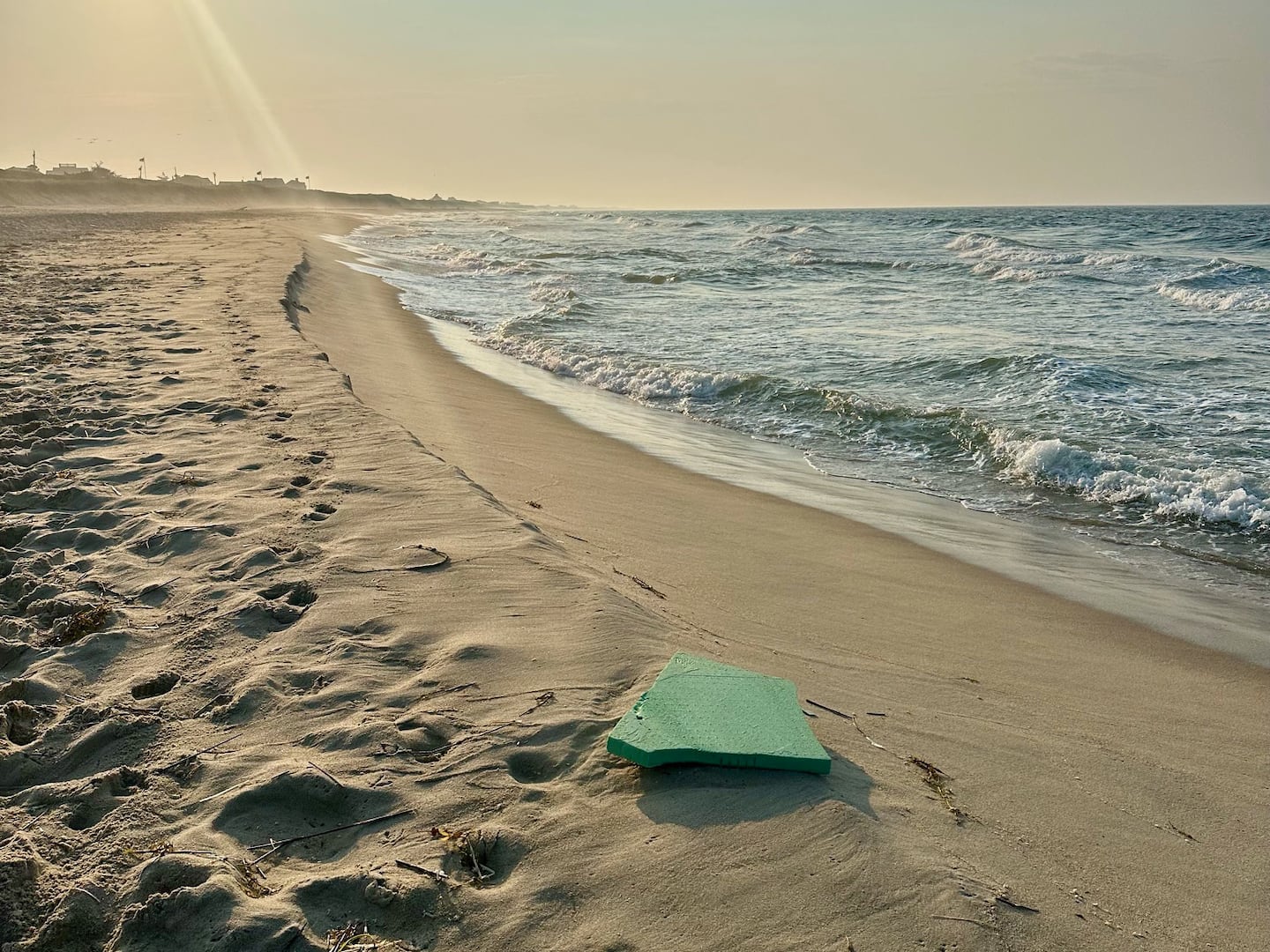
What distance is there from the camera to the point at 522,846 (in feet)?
6.31

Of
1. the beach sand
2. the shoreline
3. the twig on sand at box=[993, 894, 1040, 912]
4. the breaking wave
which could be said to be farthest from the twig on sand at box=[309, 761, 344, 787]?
the breaking wave

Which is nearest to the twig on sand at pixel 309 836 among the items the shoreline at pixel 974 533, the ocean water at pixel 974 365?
the shoreline at pixel 974 533

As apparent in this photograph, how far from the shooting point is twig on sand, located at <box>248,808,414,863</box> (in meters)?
1.93

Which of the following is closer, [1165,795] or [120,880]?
[120,880]

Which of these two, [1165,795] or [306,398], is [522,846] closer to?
[1165,795]

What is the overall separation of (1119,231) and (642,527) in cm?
3957

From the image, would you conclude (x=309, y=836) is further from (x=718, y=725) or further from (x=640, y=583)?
(x=640, y=583)

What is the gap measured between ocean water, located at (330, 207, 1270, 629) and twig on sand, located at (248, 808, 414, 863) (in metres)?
4.70

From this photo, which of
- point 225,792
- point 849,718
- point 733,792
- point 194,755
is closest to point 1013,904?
point 733,792

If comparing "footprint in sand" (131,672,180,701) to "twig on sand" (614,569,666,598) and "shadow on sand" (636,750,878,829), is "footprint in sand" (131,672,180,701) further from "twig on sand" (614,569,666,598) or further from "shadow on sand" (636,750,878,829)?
"twig on sand" (614,569,666,598)

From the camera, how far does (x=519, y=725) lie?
7.72 feet

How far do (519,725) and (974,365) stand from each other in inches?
355

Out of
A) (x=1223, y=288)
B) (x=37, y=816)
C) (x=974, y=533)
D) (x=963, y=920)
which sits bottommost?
(x=974, y=533)

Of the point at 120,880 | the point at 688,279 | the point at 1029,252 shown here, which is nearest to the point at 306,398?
the point at 120,880
